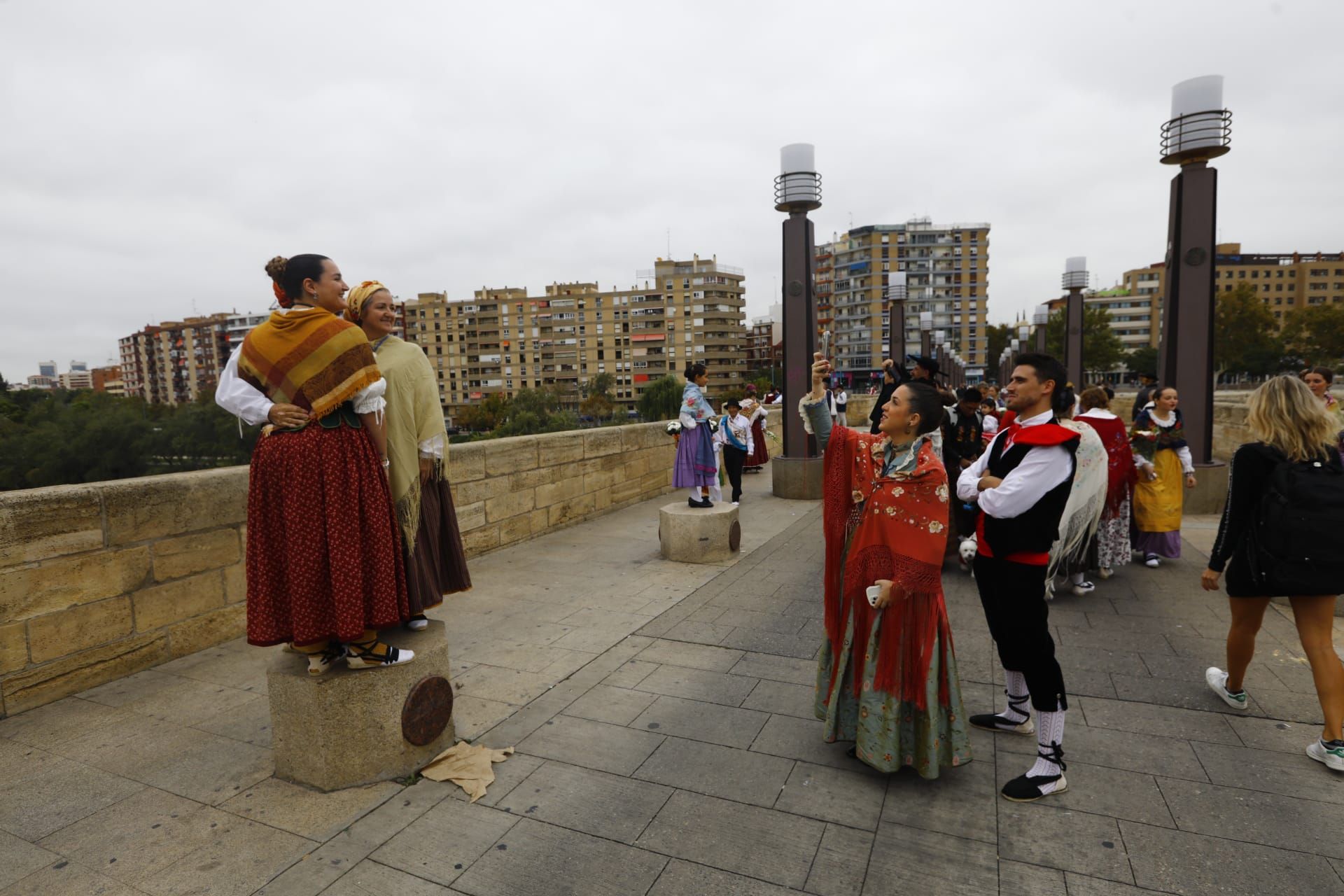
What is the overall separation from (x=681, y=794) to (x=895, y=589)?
125 cm

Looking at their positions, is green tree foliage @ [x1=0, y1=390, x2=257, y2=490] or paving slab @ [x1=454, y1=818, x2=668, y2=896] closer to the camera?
A: paving slab @ [x1=454, y1=818, x2=668, y2=896]

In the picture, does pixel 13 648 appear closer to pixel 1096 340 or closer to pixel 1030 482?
pixel 1030 482

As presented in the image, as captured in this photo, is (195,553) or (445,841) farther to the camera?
(195,553)

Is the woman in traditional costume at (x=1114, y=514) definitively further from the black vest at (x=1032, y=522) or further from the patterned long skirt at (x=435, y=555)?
the patterned long skirt at (x=435, y=555)

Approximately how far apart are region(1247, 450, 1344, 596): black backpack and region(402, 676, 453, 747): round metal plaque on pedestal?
3.81m

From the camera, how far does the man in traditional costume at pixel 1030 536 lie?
2.77 meters

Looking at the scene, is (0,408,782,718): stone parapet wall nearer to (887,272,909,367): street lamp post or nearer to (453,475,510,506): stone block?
(453,475,510,506): stone block

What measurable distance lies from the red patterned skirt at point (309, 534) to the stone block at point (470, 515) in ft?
13.2

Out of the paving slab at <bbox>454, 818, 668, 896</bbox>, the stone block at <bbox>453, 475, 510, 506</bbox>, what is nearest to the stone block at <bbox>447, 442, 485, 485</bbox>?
the stone block at <bbox>453, 475, 510, 506</bbox>

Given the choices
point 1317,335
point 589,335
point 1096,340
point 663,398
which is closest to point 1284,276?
point 1096,340

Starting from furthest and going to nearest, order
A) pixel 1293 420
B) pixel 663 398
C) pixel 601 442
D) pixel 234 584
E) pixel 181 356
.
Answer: pixel 181 356
pixel 663 398
pixel 601 442
pixel 234 584
pixel 1293 420

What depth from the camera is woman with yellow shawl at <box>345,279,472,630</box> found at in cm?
307

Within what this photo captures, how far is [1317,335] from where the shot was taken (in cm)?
4834

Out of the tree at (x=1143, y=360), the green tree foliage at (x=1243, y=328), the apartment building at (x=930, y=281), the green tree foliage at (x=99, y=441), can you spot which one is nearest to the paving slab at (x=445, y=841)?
the green tree foliage at (x=99, y=441)
